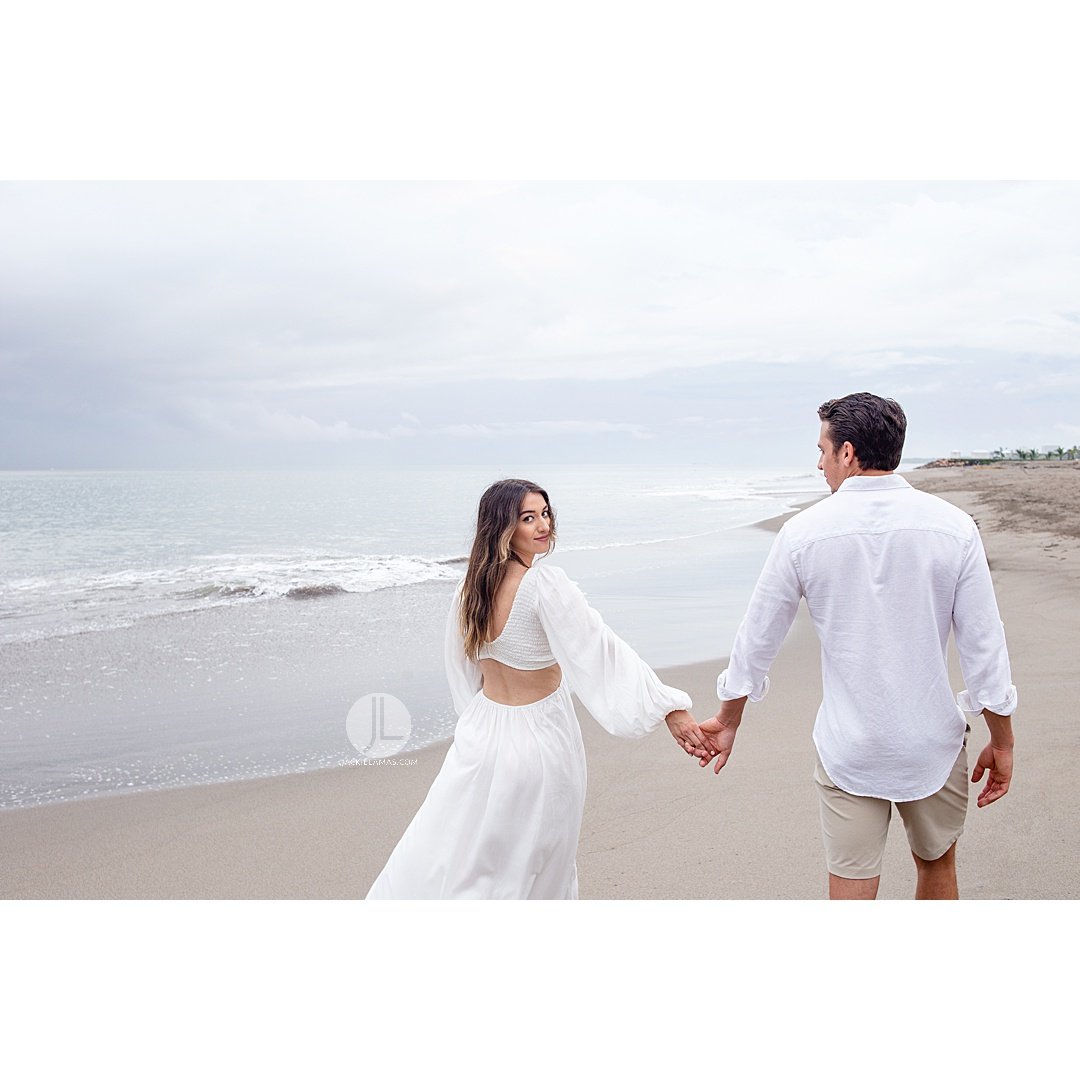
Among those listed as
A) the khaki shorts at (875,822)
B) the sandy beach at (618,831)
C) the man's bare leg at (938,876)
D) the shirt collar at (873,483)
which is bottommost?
the sandy beach at (618,831)

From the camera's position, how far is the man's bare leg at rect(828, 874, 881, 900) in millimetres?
1959

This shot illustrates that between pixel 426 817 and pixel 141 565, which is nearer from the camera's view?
pixel 426 817

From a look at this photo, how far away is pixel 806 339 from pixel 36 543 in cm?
1336

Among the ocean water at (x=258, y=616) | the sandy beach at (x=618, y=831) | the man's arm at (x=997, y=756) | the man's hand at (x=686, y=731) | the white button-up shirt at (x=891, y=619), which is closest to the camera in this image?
the white button-up shirt at (x=891, y=619)

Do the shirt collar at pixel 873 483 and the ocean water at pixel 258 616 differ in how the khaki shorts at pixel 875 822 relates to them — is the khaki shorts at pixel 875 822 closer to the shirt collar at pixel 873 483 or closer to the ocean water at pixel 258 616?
the shirt collar at pixel 873 483

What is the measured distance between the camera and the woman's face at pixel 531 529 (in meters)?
2.22

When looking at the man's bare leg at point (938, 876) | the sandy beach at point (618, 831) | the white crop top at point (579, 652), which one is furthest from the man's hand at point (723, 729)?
the sandy beach at point (618, 831)

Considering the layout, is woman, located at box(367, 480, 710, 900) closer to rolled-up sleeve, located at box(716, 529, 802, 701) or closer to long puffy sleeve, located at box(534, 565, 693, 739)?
long puffy sleeve, located at box(534, 565, 693, 739)

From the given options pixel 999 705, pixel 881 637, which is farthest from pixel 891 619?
pixel 999 705

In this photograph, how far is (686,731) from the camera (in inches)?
89.7

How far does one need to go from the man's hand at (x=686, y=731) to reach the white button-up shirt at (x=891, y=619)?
15.7 inches

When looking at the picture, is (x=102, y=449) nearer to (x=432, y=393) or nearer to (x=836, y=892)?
(x=836, y=892)

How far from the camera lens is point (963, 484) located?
628 inches

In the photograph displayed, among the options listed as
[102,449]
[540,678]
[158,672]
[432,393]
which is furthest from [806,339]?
[432,393]
